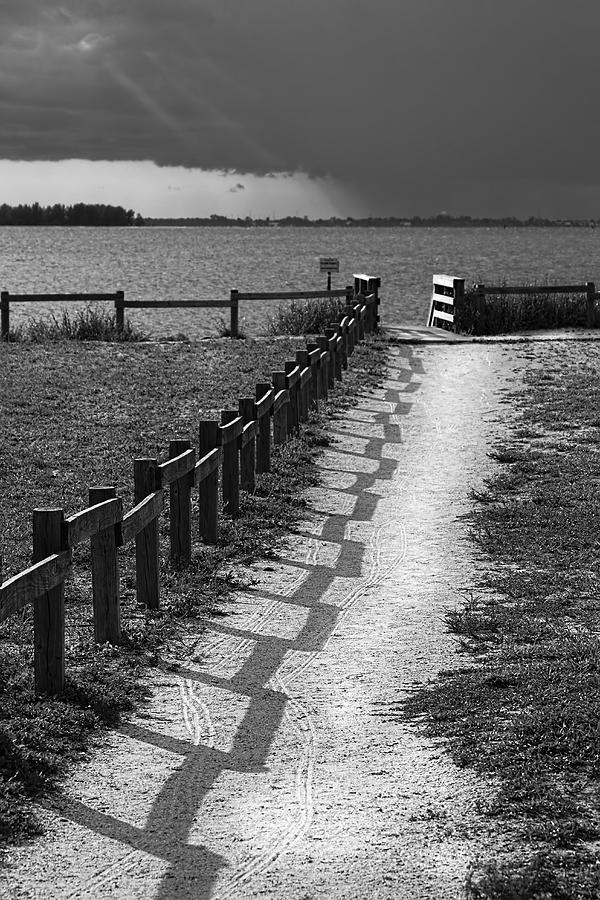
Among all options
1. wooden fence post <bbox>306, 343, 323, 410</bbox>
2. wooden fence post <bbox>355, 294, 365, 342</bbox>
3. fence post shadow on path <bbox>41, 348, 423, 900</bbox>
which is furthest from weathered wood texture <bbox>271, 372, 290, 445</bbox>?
wooden fence post <bbox>355, 294, 365, 342</bbox>

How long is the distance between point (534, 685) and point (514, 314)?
891 inches

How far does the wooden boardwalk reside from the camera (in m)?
25.3

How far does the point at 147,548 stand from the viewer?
307 inches

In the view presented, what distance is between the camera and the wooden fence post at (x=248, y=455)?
11273mm

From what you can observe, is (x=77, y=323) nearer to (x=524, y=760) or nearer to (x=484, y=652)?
(x=484, y=652)

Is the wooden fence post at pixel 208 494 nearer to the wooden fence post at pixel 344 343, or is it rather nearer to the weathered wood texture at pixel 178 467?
the weathered wood texture at pixel 178 467

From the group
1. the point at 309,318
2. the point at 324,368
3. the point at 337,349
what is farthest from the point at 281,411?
the point at 309,318

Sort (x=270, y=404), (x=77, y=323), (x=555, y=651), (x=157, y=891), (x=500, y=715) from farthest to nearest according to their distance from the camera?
(x=77, y=323) → (x=270, y=404) → (x=555, y=651) → (x=500, y=715) → (x=157, y=891)

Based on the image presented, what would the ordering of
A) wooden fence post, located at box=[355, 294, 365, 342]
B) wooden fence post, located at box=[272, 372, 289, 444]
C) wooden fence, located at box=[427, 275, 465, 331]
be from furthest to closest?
wooden fence, located at box=[427, 275, 465, 331], wooden fence post, located at box=[355, 294, 365, 342], wooden fence post, located at box=[272, 372, 289, 444]

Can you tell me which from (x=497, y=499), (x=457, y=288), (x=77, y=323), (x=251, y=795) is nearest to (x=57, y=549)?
(x=251, y=795)

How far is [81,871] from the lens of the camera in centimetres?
447

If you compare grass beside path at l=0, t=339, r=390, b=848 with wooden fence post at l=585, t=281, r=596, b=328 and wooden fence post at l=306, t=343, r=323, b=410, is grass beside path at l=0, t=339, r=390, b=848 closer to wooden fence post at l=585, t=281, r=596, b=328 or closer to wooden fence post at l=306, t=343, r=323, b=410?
wooden fence post at l=306, t=343, r=323, b=410

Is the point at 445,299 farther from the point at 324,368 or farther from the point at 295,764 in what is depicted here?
the point at 295,764

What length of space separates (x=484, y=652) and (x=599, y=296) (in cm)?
2267
